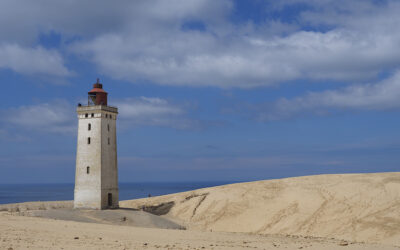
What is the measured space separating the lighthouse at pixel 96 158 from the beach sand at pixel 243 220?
1795 mm

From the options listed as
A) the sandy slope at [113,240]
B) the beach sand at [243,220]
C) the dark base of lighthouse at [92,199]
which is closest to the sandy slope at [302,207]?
the beach sand at [243,220]

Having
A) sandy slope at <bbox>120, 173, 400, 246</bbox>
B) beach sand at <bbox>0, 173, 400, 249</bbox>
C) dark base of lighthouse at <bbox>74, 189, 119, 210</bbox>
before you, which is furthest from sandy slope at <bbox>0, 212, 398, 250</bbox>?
dark base of lighthouse at <bbox>74, 189, 119, 210</bbox>

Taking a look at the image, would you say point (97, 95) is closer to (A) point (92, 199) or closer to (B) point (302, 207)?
(A) point (92, 199)

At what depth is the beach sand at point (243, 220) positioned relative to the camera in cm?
2117

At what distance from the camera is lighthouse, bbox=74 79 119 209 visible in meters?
37.2

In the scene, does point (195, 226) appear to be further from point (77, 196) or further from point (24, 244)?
point (24, 244)

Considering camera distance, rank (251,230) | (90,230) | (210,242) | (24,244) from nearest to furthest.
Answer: (24,244) → (210,242) → (90,230) → (251,230)

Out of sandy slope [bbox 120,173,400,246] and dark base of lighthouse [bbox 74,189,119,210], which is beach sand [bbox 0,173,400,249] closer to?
sandy slope [bbox 120,173,400,246]

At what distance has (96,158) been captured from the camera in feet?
123

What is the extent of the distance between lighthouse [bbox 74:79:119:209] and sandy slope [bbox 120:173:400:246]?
739 cm

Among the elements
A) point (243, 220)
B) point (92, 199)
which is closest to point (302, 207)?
point (243, 220)

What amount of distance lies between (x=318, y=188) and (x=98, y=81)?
23.1 m

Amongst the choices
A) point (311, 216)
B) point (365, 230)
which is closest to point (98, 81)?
point (311, 216)

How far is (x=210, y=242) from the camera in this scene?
21.8 m
